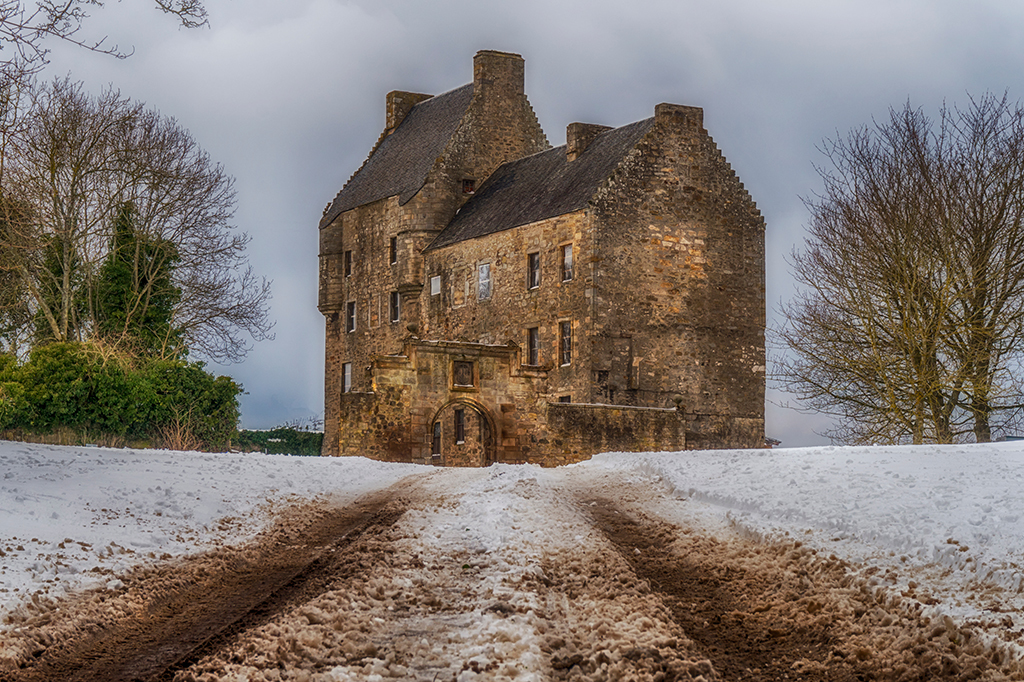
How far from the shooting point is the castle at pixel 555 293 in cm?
2895

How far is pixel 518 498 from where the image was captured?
50.8 ft

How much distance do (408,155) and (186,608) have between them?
3874 cm

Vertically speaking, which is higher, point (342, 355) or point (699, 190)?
point (699, 190)

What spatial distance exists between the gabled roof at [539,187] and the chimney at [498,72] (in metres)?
3.28

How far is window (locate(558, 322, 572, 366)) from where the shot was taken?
1454 inches

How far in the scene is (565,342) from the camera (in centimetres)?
3722

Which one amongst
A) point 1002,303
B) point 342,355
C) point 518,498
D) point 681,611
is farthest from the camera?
point 342,355

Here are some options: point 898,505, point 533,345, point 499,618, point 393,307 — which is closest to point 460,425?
point 393,307

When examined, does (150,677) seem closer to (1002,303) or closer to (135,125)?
(1002,303)

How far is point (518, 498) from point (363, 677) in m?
6.72

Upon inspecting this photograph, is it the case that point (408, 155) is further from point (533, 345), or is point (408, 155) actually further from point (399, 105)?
point (533, 345)

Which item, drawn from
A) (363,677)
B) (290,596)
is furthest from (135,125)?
(363,677)

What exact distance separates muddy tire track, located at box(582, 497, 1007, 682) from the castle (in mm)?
15439

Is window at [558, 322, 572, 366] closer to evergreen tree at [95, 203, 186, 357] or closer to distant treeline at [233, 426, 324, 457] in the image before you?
evergreen tree at [95, 203, 186, 357]
